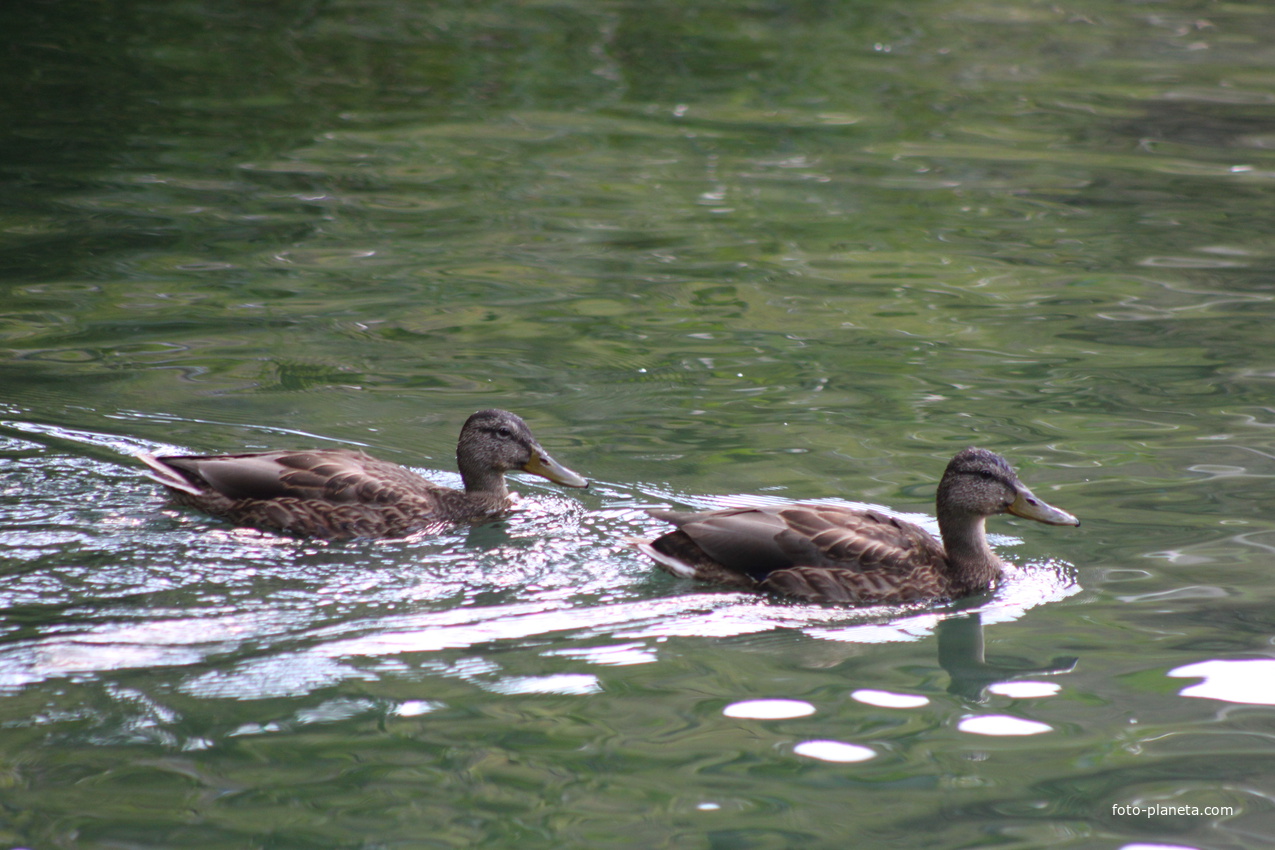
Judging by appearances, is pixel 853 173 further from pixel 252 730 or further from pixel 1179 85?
pixel 252 730

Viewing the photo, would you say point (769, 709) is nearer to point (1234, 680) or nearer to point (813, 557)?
point (813, 557)

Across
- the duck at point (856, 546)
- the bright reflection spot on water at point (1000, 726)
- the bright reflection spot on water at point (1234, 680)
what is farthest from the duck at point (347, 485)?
the bright reflection spot on water at point (1234, 680)

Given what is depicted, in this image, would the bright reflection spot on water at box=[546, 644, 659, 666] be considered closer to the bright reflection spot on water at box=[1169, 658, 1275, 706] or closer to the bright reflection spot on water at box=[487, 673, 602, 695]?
the bright reflection spot on water at box=[487, 673, 602, 695]

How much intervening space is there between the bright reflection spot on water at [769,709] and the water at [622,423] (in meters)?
0.04

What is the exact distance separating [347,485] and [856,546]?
255cm

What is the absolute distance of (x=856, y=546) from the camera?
22.6 feet

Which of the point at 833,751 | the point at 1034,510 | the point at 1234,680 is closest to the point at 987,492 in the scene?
the point at 1034,510

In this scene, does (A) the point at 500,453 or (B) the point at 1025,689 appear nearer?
(B) the point at 1025,689

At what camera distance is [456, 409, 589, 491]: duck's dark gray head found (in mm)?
7848

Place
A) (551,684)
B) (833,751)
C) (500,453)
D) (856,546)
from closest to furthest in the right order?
1. (833,751)
2. (551,684)
3. (856,546)
4. (500,453)

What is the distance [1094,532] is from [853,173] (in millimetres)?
8526

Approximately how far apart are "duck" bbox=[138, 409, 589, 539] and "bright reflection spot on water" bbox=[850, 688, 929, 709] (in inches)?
91.0

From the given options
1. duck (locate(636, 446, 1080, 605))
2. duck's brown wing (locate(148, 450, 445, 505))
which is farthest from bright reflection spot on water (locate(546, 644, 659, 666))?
duck's brown wing (locate(148, 450, 445, 505))

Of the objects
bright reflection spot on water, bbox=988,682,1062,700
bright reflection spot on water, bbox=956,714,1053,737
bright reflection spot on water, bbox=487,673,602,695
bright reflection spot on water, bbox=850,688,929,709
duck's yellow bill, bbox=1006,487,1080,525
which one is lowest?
bright reflection spot on water, bbox=956,714,1053,737
